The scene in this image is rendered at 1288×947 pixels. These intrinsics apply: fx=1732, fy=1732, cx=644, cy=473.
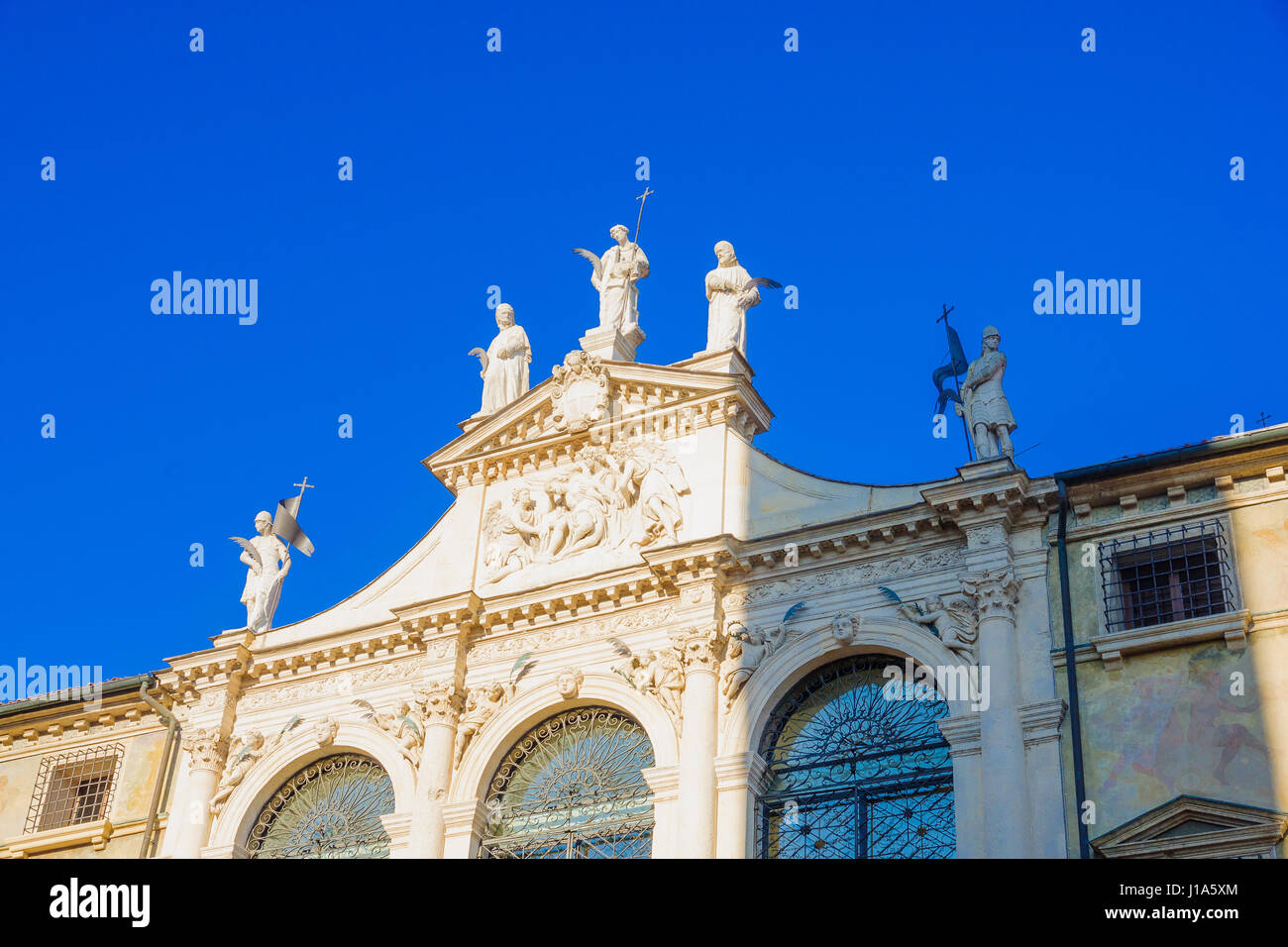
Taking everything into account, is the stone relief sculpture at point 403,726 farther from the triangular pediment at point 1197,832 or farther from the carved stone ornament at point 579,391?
the triangular pediment at point 1197,832

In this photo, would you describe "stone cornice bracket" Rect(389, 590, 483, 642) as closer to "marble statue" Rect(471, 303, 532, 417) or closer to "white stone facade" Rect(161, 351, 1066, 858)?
"white stone facade" Rect(161, 351, 1066, 858)

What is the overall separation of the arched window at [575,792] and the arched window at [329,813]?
77.1 inches

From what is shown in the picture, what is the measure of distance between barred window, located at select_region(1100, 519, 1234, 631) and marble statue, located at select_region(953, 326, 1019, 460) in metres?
2.07

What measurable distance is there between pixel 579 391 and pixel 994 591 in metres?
7.84

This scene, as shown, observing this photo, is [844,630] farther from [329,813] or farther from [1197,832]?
→ [329,813]

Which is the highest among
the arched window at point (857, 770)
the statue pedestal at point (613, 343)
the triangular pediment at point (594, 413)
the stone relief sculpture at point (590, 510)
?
the statue pedestal at point (613, 343)

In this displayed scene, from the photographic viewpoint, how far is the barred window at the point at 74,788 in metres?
27.6

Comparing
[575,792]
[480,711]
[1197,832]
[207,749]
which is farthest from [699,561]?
[207,749]

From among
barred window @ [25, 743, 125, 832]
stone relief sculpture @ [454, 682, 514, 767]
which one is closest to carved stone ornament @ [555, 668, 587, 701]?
stone relief sculpture @ [454, 682, 514, 767]

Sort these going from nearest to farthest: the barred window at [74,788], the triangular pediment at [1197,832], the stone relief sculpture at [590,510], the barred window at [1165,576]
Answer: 1. the triangular pediment at [1197,832]
2. the barred window at [1165,576]
3. the stone relief sculpture at [590,510]
4. the barred window at [74,788]

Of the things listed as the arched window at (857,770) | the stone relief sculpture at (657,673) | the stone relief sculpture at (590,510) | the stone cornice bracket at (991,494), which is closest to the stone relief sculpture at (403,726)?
the stone relief sculpture at (590,510)

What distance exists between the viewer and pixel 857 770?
71.9ft
